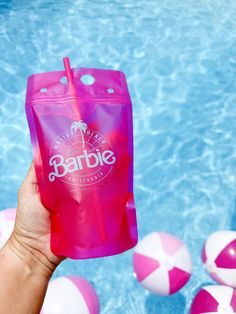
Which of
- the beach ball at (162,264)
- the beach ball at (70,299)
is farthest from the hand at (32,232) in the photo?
the beach ball at (162,264)

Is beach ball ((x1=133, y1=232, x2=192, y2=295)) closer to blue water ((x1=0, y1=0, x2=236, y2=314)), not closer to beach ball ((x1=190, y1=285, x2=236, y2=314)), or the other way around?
beach ball ((x1=190, y1=285, x2=236, y2=314))

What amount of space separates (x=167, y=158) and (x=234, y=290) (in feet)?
8.06

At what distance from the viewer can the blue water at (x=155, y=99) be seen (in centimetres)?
501

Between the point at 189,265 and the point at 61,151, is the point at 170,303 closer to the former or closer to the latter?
the point at 189,265

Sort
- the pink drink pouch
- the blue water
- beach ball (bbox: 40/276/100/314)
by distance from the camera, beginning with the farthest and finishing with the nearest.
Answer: the blue water
beach ball (bbox: 40/276/100/314)
the pink drink pouch

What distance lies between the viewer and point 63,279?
3777 mm

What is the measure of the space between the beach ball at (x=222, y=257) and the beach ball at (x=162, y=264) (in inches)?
9.4

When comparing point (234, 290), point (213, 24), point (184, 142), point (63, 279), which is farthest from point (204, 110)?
point (63, 279)

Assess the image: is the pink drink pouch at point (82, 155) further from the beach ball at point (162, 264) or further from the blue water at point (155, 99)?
the blue water at point (155, 99)

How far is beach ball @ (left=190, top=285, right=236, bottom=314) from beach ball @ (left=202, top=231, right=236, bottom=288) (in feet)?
0.62

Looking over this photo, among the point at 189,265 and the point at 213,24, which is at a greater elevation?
the point at 213,24

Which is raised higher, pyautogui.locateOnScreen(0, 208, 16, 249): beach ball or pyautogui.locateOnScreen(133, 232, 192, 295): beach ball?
pyautogui.locateOnScreen(0, 208, 16, 249): beach ball

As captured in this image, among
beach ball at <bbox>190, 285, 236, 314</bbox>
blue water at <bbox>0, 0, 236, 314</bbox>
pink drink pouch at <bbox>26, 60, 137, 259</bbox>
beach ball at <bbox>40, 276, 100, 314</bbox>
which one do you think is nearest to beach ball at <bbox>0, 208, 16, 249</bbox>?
beach ball at <bbox>40, 276, 100, 314</bbox>

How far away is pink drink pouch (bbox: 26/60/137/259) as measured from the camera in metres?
2.03
